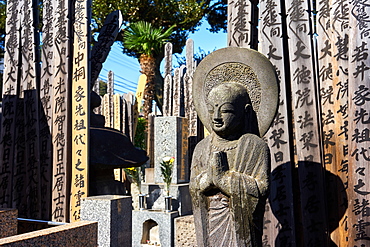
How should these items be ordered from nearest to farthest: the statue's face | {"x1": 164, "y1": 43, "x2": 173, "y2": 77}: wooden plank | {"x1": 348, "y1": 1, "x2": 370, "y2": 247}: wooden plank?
1. the statue's face
2. {"x1": 348, "y1": 1, "x2": 370, "y2": 247}: wooden plank
3. {"x1": 164, "y1": 43, "x2": 173, "y2": 77}: wooden plank

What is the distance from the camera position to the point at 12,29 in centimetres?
588

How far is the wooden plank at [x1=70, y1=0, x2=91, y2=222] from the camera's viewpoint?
4934 millimetres

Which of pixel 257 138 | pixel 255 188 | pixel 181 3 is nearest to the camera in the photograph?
pixel 255 188

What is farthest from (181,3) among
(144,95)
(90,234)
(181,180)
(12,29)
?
(90,234)

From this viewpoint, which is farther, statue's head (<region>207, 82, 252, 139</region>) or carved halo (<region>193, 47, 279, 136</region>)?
carved halo (<region>193, 47, 279, 136</region>)

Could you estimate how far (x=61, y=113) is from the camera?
17.0 feet

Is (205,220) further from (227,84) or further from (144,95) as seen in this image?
(144,95)

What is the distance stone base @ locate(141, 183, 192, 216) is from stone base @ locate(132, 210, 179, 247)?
0.39m

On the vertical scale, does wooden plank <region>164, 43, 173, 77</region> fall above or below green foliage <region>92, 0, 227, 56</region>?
below

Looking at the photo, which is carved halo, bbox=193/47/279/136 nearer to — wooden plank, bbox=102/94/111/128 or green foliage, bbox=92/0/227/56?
wooden plank, bbox=102/94/111/128

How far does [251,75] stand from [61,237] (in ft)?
7.35

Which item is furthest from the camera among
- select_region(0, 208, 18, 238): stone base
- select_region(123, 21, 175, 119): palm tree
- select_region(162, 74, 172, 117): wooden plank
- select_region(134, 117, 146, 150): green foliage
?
select_region(123, 21, 175, 119): palm tree

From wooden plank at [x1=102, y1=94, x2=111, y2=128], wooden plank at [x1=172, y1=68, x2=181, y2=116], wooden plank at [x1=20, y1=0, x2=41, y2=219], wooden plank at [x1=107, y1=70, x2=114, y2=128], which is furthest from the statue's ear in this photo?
wooden plank at [x1=102, y1=94, x2=111, y2=128]

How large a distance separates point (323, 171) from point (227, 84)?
5.92 ft
